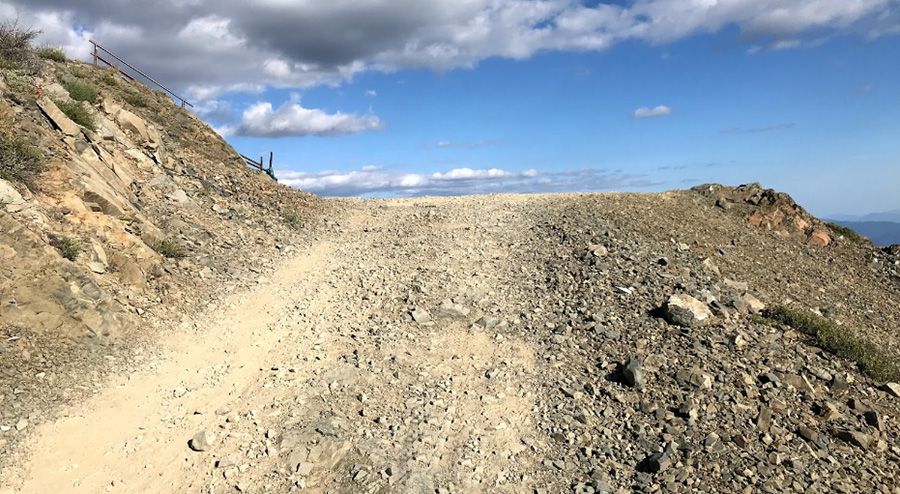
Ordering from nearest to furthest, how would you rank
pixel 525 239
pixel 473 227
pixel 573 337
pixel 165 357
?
pixel 165 357
pixel 573 337
pixel 525 239
pixel 473 227

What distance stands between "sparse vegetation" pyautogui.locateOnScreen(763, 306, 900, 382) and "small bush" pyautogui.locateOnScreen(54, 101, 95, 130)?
65.3 feet

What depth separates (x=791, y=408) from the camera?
351 inches

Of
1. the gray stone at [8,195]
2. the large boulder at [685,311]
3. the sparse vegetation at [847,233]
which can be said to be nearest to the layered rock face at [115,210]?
the gray stone at [8,195]

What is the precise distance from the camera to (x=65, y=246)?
10.8 metres

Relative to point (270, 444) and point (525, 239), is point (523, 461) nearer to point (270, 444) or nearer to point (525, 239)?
point (270, 444)

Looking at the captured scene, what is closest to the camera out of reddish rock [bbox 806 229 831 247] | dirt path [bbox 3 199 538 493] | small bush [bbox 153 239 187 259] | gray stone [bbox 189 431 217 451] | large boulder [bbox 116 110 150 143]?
dirt path [bbox 3 199 538 493]

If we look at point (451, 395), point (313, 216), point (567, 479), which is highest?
point (313, 216)

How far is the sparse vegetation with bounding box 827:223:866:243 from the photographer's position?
2049cm

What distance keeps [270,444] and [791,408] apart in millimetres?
8704

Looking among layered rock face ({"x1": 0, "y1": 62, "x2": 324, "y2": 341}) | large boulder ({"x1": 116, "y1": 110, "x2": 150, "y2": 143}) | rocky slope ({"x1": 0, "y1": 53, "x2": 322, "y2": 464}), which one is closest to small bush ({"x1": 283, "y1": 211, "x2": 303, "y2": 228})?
rocky slope ({"x1": 0, "y1": 53, "x2": 322, "y2": 464})

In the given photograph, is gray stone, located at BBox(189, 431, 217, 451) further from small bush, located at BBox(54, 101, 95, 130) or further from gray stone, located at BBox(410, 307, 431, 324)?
small bush, located at BBox(54, 101, 95, 130)

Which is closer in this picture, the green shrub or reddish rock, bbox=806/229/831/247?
the green shrub

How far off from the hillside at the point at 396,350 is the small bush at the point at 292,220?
4.11 feet

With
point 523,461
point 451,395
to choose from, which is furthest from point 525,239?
point 523,461
